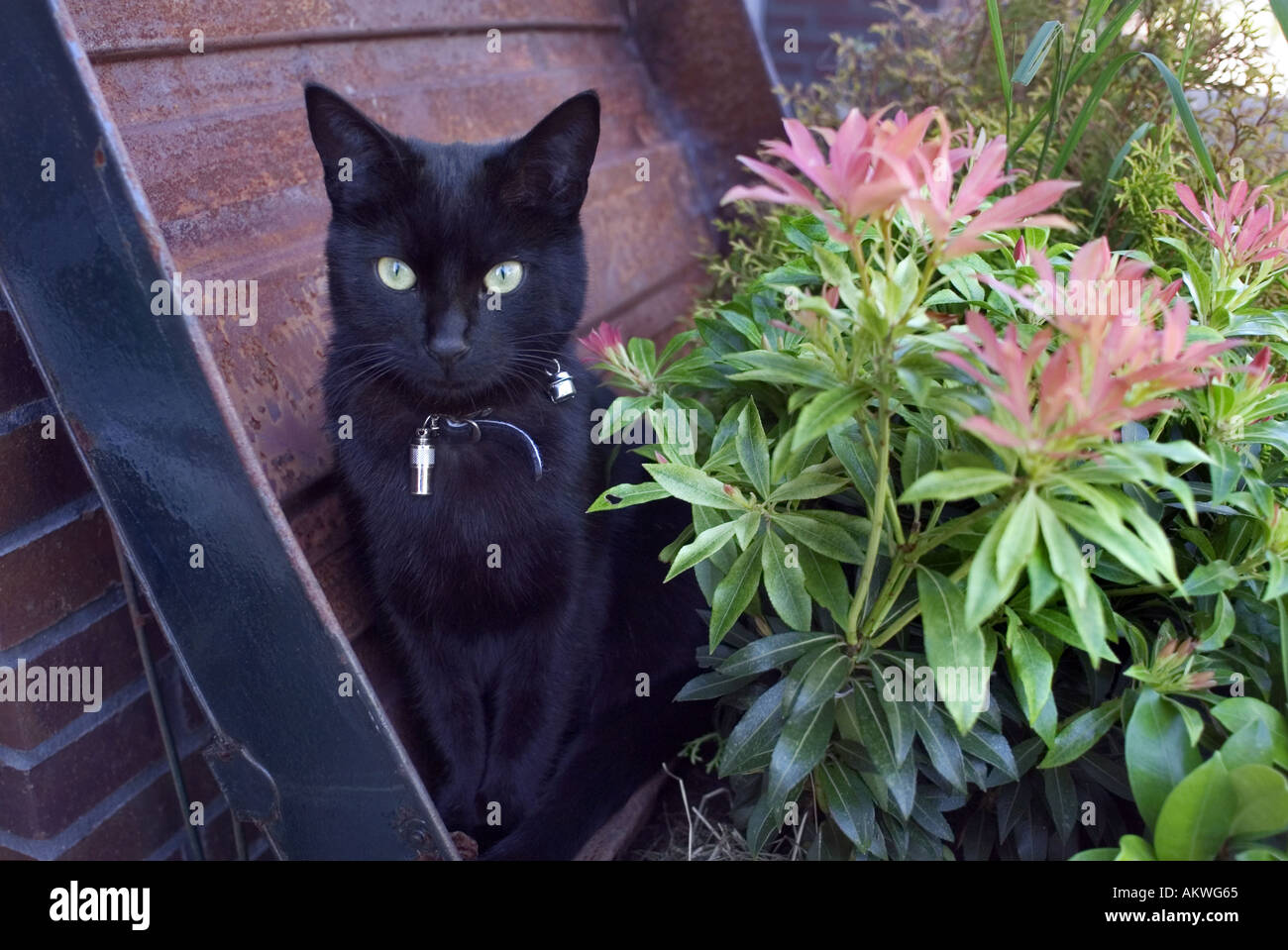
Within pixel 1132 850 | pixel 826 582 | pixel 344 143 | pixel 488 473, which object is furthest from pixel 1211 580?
pixel 344 143

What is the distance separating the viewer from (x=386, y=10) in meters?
1.81

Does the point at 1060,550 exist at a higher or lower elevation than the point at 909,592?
higher

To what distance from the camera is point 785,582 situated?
3.48 ft

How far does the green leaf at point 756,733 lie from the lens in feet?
3.76

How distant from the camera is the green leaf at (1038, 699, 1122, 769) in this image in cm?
104

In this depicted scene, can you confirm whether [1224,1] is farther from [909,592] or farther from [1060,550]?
[1060,550]

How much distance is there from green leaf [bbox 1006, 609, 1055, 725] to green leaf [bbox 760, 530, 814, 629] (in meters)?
0.21

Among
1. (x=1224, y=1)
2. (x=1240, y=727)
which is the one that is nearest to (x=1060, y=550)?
(x=1240, y=727)

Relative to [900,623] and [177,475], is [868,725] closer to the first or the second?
[900,623]

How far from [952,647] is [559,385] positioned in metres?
0.71

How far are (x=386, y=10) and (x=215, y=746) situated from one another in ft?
4.44

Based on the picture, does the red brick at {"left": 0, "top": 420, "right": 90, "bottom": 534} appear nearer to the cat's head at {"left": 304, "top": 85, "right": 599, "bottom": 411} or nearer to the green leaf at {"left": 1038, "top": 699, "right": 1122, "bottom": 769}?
the cat's head at {"left": 304, "top": 85, "right": 599, "bottom": 411}
